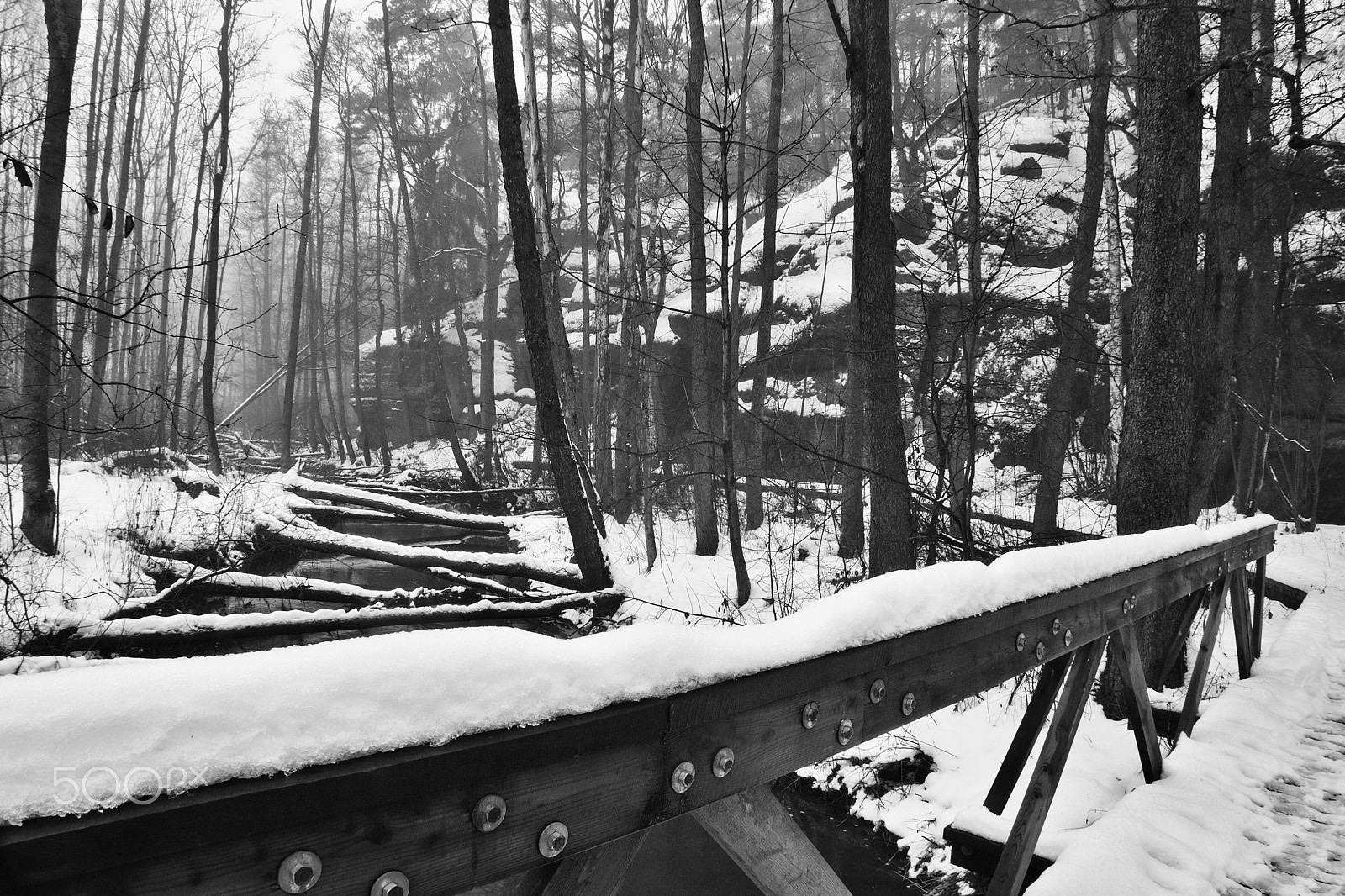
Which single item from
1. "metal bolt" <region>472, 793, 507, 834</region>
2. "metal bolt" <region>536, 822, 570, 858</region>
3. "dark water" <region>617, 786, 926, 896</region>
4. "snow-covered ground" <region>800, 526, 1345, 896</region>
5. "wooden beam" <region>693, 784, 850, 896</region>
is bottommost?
"dark water" <region>617, 786, 926, 896</region>

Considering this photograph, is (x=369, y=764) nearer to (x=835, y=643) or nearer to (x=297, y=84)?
(x=835, y=643)

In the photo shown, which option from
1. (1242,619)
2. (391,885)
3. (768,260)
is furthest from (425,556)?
(391,885)

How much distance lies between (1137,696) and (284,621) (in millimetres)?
5610

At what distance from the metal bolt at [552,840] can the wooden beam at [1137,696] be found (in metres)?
2.98

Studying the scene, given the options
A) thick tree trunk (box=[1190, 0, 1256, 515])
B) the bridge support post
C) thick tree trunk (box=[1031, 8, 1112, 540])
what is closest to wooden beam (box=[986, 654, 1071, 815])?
the bridge support post

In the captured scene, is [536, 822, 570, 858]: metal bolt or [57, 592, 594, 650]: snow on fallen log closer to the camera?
[536, 822, 570, 858]: metal bolt

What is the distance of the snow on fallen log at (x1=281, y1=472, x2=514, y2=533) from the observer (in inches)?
454

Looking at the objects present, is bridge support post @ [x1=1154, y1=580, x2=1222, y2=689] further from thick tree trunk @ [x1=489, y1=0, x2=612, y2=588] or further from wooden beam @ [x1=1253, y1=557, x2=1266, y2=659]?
thick tree trunk @ [x1=489, y1=0, x2=612, y2=588]

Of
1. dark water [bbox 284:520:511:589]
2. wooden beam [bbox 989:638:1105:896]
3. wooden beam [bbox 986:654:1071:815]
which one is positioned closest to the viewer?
wooden beam [bbox 989:638:1105:896]

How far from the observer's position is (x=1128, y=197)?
2127 cm

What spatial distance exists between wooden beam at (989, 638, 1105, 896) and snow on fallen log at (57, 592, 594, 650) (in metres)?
4.65

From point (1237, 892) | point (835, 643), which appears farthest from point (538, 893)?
point (1237, 892)

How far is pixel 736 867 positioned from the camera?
15.9 feet
